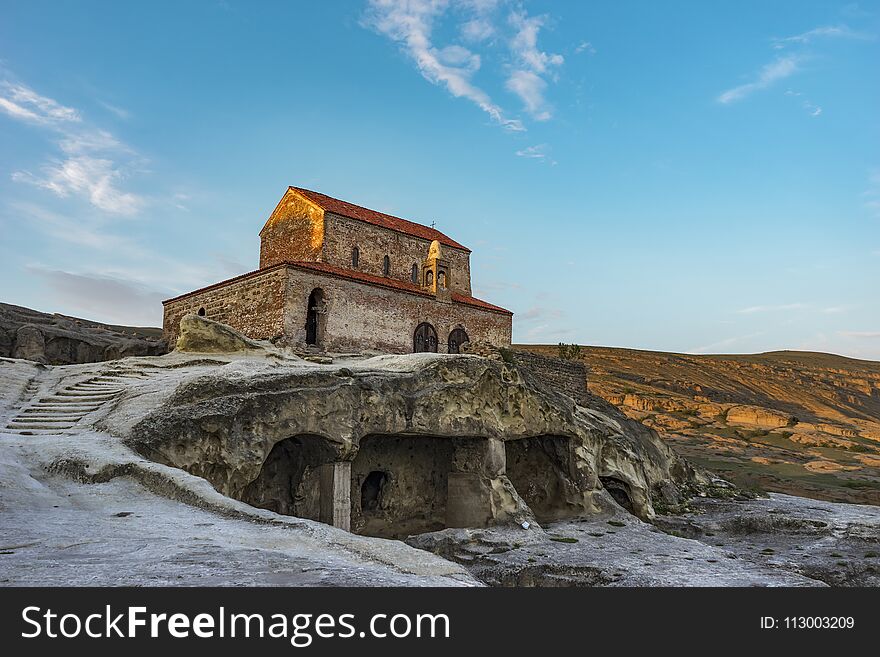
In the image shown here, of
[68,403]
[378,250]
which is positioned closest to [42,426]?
[68,403]

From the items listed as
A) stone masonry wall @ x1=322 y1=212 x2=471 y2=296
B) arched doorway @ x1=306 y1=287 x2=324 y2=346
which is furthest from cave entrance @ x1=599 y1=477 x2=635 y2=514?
stone masonry wall @ x1=322 y1=212 x2=471 y2=296

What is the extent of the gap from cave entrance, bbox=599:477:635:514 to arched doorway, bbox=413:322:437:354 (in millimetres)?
11793

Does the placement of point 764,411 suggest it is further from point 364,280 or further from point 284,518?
point 284,518

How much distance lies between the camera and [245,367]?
14422mm

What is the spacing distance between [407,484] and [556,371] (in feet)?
49.8

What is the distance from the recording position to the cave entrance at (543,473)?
59.6 feet

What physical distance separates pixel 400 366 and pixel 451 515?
156 inches

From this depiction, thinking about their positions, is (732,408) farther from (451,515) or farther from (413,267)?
(451,515)

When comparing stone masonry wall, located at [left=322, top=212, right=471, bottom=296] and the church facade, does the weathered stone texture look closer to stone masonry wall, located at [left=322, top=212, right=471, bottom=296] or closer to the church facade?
the church facade

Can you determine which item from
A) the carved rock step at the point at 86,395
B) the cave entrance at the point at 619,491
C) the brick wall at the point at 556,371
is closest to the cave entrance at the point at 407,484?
the cave entrance at the point at 619,491

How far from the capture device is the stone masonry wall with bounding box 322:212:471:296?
31.8 metres

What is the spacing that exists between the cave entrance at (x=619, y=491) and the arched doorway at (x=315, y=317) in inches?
476

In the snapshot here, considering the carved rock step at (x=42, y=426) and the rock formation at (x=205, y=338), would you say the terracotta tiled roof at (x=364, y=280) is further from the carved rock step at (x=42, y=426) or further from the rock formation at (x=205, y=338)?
the carved rock step at (x=42, y=426)

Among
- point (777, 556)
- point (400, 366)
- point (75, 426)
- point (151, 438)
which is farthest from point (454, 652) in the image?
point (777, 556)
